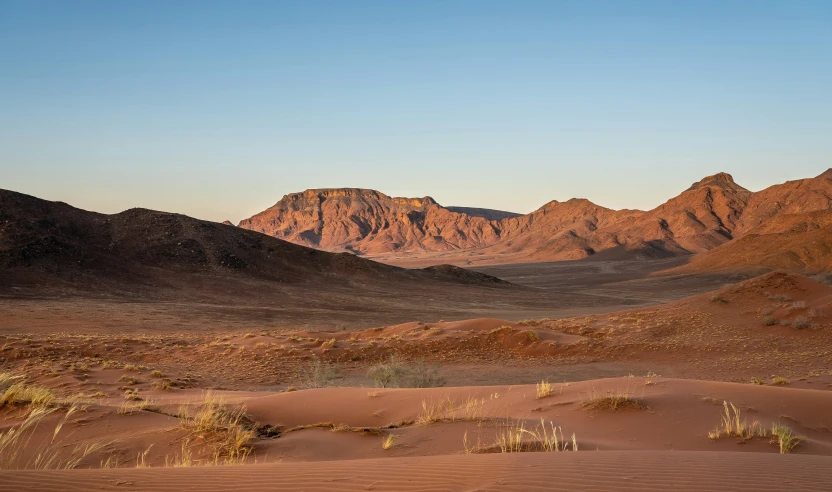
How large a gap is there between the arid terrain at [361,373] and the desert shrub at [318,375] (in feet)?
0.53

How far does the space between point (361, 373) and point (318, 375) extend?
320cm

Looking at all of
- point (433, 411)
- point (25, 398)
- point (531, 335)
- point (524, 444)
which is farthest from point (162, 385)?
point (531, 335)

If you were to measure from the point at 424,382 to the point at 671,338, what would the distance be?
42.9 ft

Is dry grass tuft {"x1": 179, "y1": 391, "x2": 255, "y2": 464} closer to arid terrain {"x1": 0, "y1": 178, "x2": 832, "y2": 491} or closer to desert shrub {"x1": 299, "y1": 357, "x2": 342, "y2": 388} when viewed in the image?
arid terrain {"x1": 0, "y1": 178, "x2": 832, "y2": 491}

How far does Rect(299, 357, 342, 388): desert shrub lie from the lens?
18178 mm

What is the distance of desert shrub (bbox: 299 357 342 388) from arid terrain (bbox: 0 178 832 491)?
162 mm

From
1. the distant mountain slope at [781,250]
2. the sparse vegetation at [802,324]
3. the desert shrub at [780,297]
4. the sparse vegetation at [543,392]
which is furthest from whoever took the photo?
the distant mountain slope at [781,250]

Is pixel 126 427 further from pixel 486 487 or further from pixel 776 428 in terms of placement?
pixel 776 428

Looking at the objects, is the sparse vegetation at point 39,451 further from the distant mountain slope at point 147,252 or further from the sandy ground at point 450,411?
the distant mountain slope at point 147,252

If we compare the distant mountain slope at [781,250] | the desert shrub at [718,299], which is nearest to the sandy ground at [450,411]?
the desert shrub at [718,299]

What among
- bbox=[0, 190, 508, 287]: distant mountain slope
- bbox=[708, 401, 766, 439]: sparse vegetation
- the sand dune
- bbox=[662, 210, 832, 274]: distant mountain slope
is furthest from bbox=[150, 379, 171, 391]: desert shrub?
bbox=[662, 210, 832, 274]: distant mountain slope

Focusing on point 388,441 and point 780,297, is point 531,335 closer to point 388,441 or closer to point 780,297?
point 780,297

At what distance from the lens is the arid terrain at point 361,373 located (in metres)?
5.23

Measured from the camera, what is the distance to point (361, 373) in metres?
21.8
